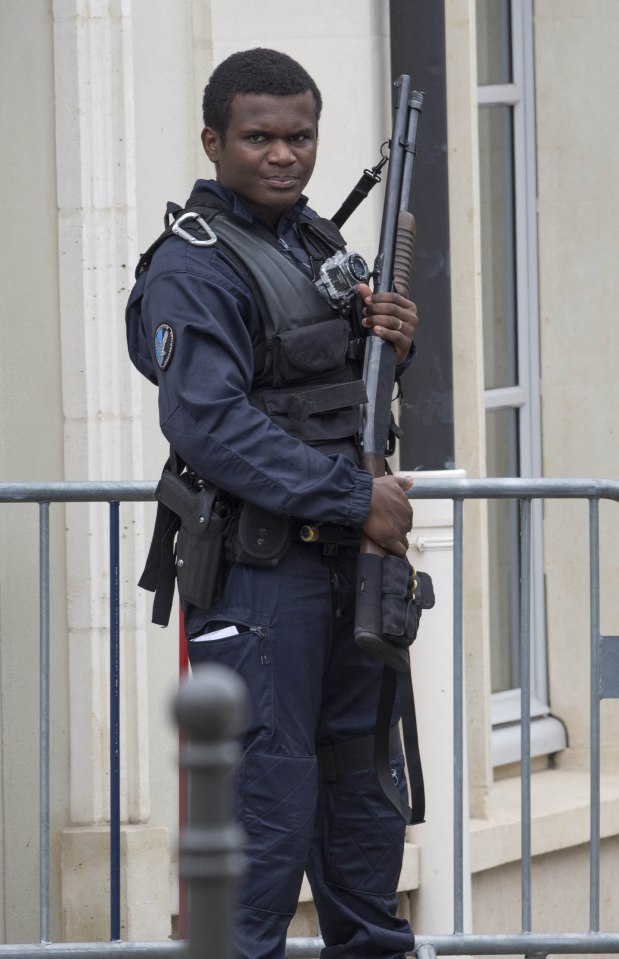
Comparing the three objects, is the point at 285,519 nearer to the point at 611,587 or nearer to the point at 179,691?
the point at 179,691

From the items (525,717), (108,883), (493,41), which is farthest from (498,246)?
(108,883)

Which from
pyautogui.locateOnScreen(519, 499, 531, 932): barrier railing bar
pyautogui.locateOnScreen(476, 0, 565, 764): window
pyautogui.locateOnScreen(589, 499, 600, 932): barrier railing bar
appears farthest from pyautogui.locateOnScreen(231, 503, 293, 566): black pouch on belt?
pyautogui.locateOnScreen(476, 0, 565, 764): window

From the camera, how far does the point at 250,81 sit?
3.18 meters

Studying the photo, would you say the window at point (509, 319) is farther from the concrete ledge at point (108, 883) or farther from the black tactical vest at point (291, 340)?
the black tactical vest at point (291, 340)

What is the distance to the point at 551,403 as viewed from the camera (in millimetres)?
6359

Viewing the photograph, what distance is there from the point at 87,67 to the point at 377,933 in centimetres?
262

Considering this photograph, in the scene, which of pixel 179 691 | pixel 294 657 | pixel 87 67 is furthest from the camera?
pixel 87 67

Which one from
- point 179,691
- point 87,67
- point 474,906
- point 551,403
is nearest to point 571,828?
point 474,906

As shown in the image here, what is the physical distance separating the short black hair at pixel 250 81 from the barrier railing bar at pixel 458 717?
1238mm

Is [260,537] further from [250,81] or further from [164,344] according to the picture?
[250,81]

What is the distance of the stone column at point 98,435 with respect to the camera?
4.78m

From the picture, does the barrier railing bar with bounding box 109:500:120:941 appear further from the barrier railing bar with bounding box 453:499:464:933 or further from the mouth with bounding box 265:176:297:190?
the mouth with bounding box 265:176:297:190

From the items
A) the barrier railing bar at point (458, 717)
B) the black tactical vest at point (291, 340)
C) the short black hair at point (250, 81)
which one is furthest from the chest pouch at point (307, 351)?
the barrier railing bar at point (458, 717)

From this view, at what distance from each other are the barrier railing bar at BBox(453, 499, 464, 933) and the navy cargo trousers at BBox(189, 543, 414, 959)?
82 centimetres
